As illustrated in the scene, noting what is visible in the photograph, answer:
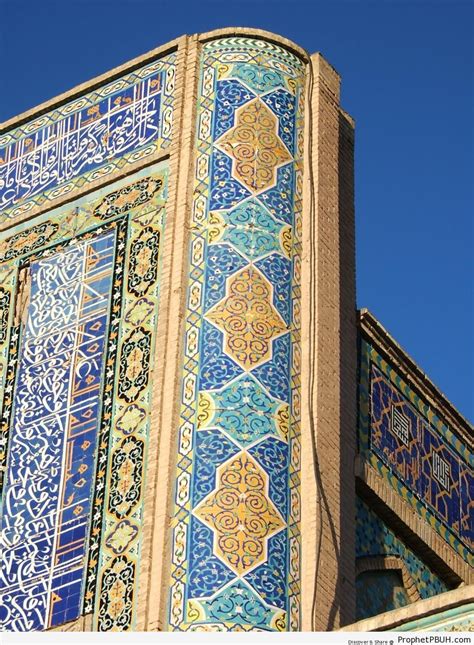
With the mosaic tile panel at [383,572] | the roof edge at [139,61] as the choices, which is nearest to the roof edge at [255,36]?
the roof edge at [139,61]

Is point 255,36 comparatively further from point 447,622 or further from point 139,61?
point 447,622

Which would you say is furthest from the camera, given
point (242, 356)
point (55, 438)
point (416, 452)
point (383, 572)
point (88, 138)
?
point (88, 138)

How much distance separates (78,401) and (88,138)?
5.86 ft

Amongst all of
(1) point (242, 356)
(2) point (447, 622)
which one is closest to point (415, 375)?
(1) point (242, 356)

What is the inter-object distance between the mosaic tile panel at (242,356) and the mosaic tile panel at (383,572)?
0.80 metres

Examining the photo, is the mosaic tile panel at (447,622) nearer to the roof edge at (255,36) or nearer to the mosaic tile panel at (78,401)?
the mosaic tile panel at (78,401)

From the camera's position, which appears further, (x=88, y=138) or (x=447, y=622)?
(x=88, y=138)

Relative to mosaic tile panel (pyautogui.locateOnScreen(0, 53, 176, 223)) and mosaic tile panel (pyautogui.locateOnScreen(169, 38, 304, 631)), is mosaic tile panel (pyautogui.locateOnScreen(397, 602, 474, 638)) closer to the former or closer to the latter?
mosaic tile panel (pyautogui.locateOnScreen(169, 38, 304, 631))

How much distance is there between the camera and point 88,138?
431 inches

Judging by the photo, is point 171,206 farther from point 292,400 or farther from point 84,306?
point 292,400

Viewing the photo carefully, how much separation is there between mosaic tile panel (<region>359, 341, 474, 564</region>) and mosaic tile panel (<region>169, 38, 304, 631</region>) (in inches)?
34.4

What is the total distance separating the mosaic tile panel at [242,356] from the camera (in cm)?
879
